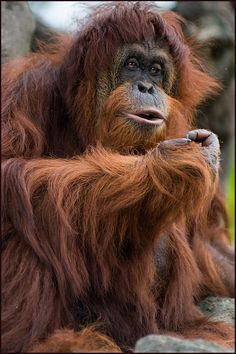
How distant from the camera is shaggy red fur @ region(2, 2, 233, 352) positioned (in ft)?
13.7

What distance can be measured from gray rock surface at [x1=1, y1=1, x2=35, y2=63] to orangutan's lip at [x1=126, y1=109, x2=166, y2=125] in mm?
2615

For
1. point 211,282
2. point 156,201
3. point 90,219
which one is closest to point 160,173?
point 156,201

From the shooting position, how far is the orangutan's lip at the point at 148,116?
488 cm

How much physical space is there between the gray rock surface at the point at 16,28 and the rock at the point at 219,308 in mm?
2856

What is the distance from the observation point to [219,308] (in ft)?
18.8

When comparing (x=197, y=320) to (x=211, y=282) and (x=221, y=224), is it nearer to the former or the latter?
(x=211, y=282)

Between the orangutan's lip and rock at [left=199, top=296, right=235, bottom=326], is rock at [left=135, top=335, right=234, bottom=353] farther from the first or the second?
rock at [left=199, top=296, right=235, bottom=326]

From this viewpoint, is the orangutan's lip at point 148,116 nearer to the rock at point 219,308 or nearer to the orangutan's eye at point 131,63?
the orangutan's eye at point 131,63

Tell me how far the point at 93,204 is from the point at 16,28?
370 cm

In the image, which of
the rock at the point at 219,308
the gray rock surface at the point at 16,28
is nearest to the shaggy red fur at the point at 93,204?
the rock at the point at 219,308

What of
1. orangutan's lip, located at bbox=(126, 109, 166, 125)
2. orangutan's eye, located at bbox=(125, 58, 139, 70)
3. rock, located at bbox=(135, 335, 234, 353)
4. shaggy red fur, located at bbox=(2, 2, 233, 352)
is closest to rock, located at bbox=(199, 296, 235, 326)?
shaggy red fur, located at bbox=(2, 2, 233, 352)

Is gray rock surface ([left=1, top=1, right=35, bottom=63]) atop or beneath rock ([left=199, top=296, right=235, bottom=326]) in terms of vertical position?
atop

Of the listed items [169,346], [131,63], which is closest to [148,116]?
[131,63]

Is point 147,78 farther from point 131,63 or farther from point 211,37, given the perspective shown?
point 211,37
